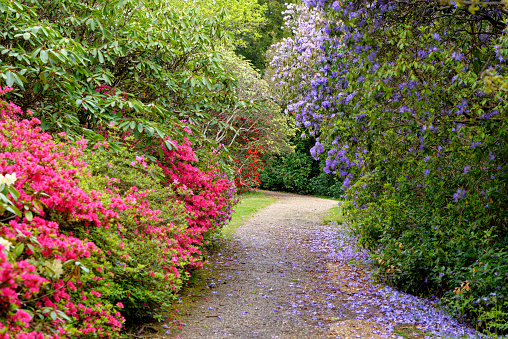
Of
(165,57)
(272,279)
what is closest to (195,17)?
(165,57)

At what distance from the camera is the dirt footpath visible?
12.7 ft

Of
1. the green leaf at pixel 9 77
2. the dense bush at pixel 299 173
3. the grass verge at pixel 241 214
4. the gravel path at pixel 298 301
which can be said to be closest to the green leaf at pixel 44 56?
the green leaf at pixel 9 77

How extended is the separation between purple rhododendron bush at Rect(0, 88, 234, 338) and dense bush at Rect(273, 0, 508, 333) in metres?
2.57

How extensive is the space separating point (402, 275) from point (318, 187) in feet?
48.0

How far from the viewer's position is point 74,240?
93.7 inches

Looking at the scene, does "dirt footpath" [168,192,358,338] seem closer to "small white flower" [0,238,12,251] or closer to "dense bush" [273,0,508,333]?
"dense bush" [273,0,508,333]

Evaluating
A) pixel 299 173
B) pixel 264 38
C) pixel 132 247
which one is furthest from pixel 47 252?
pixel 264 38

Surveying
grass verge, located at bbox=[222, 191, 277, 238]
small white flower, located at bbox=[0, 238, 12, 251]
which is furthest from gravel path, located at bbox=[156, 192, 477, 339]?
small white flower, located at bbox=[0, 238, 12, 251]

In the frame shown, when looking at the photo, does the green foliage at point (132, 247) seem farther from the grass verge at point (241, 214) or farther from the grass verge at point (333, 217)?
the grass verge at point (333, 217)

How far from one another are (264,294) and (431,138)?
2.76m

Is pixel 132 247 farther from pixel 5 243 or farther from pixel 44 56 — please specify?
pixel 44 56

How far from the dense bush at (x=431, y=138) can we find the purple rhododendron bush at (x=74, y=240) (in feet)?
8.44

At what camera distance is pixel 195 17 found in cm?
565

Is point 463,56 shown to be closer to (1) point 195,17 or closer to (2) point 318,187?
(1) point 195,17
